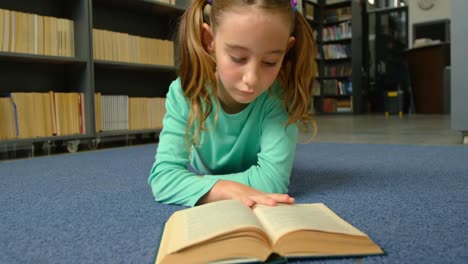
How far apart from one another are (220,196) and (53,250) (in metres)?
0.31

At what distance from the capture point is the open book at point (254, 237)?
0.48 m

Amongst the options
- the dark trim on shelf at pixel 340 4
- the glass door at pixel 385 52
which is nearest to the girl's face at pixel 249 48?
the dark trim on shelf at pixel 340 4

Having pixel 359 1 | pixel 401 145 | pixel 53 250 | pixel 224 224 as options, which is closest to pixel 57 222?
pixel 53 250

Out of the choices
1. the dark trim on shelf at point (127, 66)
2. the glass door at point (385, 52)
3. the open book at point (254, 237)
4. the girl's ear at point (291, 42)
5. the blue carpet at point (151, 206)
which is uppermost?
the glass door at point (385, 52)

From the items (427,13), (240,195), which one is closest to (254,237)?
(240,195)

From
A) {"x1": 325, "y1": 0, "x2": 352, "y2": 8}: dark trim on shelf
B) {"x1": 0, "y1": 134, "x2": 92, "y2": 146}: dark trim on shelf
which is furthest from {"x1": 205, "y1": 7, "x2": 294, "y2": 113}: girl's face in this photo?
{"x1": 325, "y1": 0, "x2": 352, "y2": 8}: dark trim on shelf

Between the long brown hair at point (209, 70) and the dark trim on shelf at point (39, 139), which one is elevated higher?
the long brown hair at point (209, 70)

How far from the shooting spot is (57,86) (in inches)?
97.9

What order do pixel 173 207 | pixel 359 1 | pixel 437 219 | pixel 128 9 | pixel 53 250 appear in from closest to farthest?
pixel 53 250
pixel 437 219
pixel 173 207
pixel 128 9
pixel 359 1

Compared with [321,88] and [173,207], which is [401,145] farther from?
[321,88]

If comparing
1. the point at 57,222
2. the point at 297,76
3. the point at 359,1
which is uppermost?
the point at 359,1

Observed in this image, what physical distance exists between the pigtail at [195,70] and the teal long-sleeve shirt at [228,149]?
0.03 m

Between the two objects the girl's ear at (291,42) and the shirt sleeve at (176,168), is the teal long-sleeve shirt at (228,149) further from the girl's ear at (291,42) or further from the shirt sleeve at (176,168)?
the girl's ear at (291,42)

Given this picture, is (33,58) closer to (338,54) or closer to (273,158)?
(273,158)
